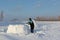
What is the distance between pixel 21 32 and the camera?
1520cm

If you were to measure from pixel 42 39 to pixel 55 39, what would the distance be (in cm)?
102

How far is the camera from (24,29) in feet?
51.0

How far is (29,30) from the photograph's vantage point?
16.1 m

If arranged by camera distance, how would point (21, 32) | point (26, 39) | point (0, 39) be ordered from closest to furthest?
1. point (0, 39)
2. point (26, 39)
3. point (21, 32)

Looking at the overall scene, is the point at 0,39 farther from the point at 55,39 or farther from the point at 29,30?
the point at 29,30

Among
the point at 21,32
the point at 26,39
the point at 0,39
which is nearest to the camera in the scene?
the point at 0,39

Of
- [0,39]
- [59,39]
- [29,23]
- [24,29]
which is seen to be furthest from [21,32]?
[0,39]

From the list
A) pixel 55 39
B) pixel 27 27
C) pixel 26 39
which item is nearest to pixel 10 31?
Result: pixel 27 27

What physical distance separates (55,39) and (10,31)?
5.47m

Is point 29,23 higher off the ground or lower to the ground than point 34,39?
higher

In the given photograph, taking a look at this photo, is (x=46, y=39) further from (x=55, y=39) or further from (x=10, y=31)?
(x=10, y=31)

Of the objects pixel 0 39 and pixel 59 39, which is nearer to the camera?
pixel 0 39

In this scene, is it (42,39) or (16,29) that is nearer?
(42,39)

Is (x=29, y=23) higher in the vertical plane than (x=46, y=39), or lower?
higher
